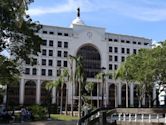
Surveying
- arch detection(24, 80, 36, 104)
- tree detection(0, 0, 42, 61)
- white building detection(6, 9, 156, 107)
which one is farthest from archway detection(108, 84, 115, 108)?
tree detection(0, 0, 42, 61)

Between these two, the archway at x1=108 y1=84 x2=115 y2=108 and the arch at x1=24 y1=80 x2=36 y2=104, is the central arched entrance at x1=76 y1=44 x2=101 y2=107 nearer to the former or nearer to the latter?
the archway at x1=108 y1=84 x2=115 y2=108

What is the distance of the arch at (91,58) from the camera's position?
116m

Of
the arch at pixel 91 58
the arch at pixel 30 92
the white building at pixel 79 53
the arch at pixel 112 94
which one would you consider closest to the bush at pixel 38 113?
the white building at pixel 79 53

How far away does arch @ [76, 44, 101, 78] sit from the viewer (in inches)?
4560

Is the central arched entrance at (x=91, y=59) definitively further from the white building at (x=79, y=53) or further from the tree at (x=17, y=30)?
the tree at (x=17, y=30)

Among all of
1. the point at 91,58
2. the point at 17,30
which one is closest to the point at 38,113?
the point at 17,30

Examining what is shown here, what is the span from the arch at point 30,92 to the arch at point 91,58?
17.4 metres

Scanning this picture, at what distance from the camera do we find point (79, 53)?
382 feet

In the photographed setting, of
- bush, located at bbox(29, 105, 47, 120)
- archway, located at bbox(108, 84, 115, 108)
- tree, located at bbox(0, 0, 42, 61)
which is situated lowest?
bush, located at bbox(29, 105, 47, 120)

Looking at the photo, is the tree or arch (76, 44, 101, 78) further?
arch (76, 44, 101, 78)

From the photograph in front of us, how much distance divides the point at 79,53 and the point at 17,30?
84848 millimetres

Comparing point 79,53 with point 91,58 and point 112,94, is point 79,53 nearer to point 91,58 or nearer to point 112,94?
point 91,58

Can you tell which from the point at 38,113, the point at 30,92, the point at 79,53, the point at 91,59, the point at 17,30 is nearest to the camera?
the point at 17,30

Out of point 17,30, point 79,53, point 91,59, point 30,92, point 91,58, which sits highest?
point 79,53
